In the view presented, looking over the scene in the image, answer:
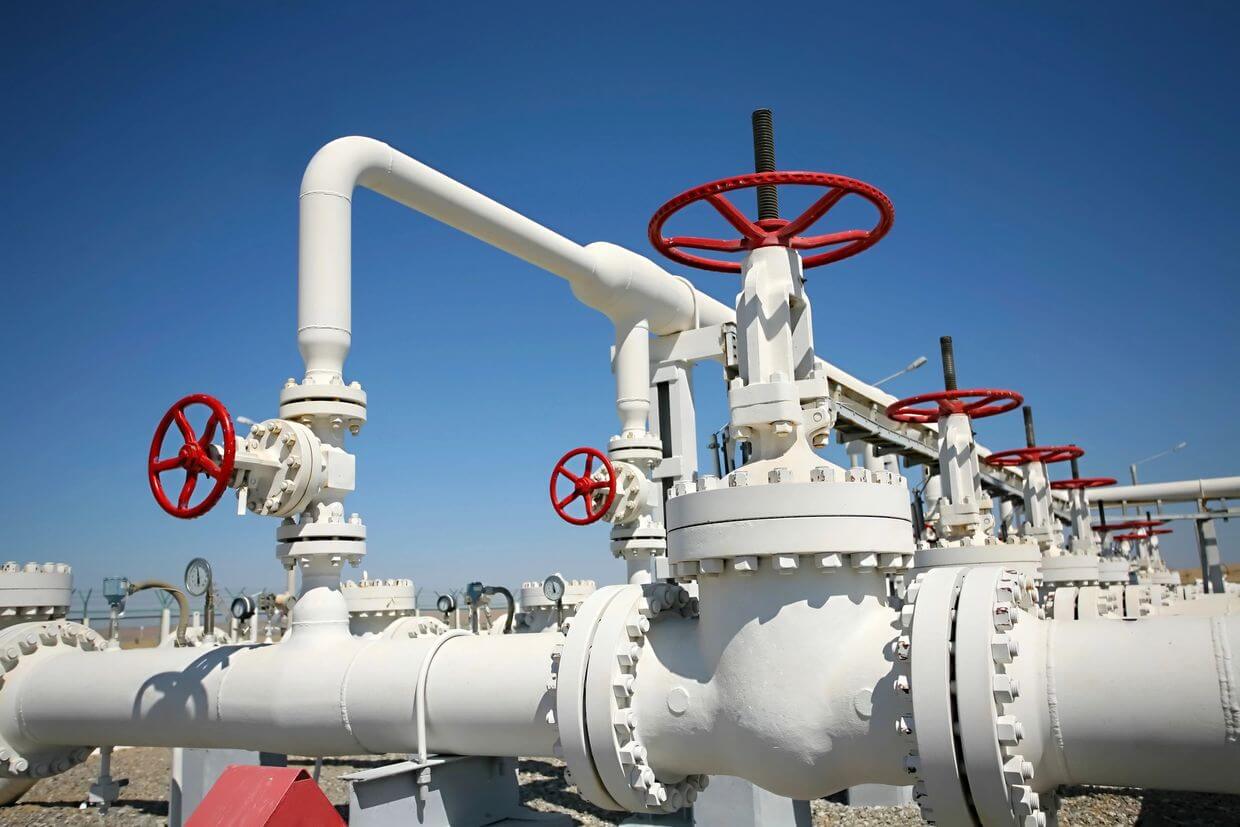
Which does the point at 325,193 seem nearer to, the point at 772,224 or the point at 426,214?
the point at 426,214

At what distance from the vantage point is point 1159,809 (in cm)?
638

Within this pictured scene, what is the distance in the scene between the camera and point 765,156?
11.3 ft

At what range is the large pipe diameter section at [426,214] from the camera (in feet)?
15.2

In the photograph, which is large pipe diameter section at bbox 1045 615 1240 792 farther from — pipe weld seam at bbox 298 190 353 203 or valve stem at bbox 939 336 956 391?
valve stem at bbox 939 336 956 391

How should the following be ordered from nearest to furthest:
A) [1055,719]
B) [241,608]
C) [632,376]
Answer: [1055,719] < [632,376] < [241,608]

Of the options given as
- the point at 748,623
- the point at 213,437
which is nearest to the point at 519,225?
the point at 213,437

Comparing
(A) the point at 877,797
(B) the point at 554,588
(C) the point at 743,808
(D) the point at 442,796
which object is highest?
(B) the point at 554,588

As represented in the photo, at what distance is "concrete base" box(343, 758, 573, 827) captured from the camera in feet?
11.9

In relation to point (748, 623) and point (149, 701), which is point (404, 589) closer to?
point (149, 701)

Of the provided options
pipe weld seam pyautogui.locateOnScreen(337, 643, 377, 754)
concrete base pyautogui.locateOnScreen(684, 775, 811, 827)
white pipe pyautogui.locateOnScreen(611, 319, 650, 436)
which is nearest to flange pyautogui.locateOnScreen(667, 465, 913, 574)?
pipe weld seam pyautogui.locateOnScreen(337, 643, 377, 754)

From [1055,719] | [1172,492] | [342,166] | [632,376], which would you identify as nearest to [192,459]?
[342,166]

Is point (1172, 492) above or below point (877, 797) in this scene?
above

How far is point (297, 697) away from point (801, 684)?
2.43m

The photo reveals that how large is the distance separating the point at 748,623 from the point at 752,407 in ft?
2.46
